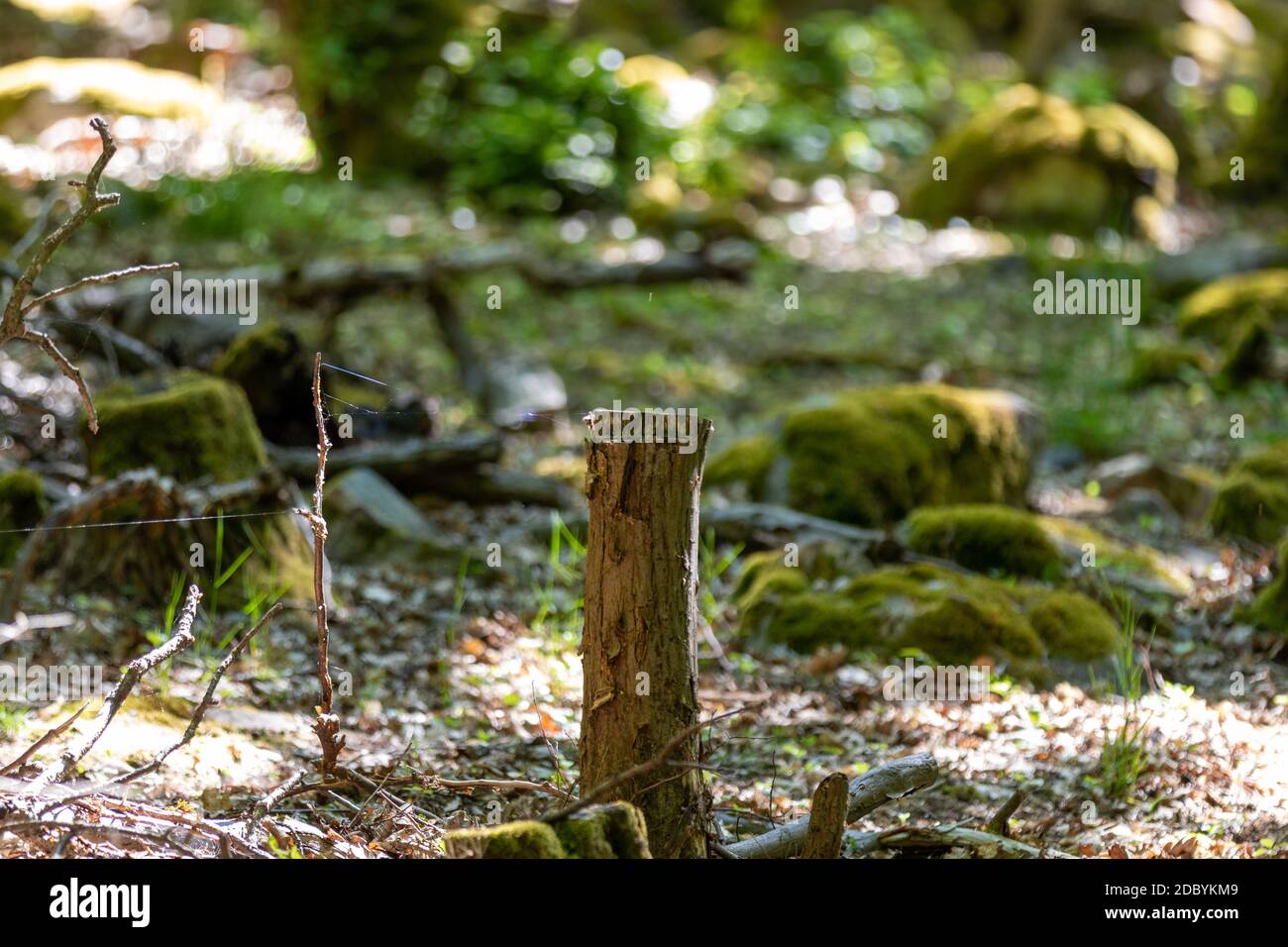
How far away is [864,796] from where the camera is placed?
10.8 ft

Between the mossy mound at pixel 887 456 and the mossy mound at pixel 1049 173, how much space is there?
6495mm

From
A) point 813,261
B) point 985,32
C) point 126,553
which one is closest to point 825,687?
point 126,553

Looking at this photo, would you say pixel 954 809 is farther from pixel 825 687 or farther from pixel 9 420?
pixel 9 420

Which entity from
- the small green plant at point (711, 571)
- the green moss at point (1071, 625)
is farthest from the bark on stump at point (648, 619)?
the green moss at point (1071, 625)

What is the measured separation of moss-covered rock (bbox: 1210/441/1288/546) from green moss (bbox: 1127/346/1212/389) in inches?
104

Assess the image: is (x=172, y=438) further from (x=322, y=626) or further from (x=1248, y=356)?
(x=1248, y=356)

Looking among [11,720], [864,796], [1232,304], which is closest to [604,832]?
[864,796]

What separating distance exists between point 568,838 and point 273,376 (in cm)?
424

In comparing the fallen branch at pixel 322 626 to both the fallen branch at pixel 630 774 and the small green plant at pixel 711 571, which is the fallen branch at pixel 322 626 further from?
the small green plant at pixel 711 571

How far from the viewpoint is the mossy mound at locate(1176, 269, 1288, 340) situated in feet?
32.7

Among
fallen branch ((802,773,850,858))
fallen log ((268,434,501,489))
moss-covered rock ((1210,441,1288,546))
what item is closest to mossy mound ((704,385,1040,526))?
moss-covered rock ((1210,441,1288,546))

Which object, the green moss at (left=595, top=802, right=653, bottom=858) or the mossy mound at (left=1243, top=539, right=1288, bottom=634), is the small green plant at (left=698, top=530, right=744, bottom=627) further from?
the green moss at (left=595, top=802, right=653, bottom=858)

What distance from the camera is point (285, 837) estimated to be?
3041mm

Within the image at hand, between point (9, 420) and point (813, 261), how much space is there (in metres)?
7.62
